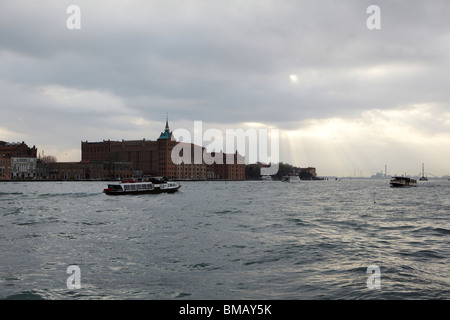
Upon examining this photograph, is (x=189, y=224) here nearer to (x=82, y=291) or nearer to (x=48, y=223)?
(x=48, y=223)

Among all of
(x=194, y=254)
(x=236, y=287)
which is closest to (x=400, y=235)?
(x=194, y=254)

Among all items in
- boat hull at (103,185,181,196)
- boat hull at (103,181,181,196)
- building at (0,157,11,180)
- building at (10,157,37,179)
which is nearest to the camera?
boat hull at (103,185,181,196)

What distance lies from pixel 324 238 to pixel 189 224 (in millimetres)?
10809

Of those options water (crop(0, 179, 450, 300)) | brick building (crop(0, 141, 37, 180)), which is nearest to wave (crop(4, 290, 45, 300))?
water (crop(0, 179, 450, 300))

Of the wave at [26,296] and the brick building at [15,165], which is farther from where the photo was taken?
the brick building at [15,165]

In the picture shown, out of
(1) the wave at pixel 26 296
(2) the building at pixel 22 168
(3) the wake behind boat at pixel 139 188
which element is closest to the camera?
(1) the wave at pixel 26 296

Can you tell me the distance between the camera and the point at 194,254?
17.6 meters

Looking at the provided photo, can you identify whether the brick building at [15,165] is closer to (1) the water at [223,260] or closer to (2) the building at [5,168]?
(2) the building at [5,168]

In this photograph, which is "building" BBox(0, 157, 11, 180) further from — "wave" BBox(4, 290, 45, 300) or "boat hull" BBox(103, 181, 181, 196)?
"wave" BBox(4, 290, 45, 300)

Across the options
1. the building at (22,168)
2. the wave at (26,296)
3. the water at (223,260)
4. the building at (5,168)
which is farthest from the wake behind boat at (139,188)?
the building at (5,168)

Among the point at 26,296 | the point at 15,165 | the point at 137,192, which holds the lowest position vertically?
the point at 137,192

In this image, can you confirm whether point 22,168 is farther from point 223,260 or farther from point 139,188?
point 223,260

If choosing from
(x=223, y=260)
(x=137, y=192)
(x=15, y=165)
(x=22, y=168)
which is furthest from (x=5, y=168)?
(x=223, y=260)

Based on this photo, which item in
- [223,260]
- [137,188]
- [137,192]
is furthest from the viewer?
[137,188]
